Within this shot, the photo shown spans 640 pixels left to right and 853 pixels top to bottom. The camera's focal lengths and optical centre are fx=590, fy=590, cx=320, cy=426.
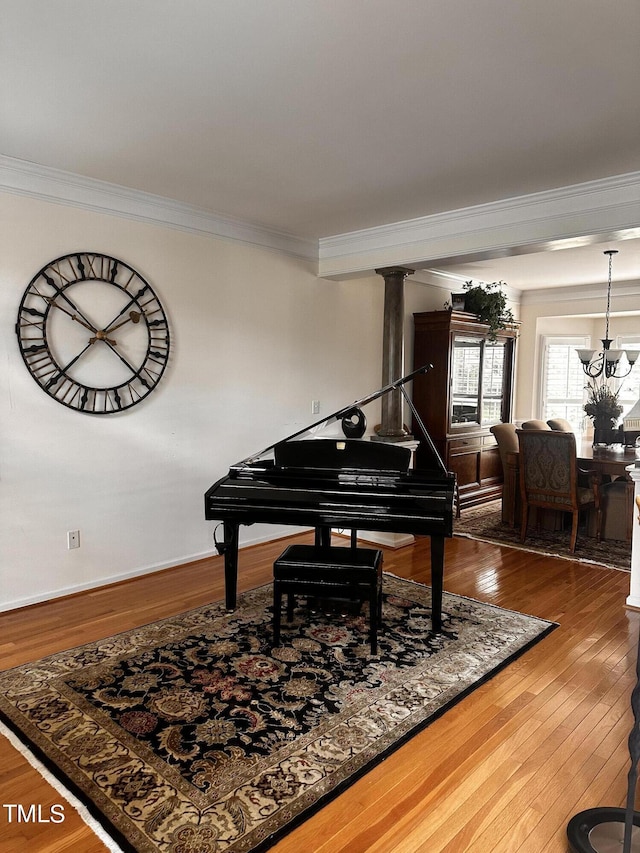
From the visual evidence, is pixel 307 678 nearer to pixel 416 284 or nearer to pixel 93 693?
pixel 93 693

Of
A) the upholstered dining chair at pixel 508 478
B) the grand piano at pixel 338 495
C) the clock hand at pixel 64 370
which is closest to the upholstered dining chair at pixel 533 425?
the upholstered dining chair at pixel 508 478

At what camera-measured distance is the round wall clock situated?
3.47 m

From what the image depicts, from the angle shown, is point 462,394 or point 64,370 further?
point 462,394

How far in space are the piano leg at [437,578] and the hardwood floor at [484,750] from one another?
1.47ft

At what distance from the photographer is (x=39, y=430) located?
11.6 feet

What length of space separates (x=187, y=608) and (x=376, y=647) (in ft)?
3.99

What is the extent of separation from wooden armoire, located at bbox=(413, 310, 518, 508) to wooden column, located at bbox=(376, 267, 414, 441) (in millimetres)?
1080

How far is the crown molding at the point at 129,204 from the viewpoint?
10.9 ft

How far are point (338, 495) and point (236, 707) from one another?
1194mm

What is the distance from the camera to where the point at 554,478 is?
4.82 m

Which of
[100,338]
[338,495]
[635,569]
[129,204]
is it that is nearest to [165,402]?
[100,338]

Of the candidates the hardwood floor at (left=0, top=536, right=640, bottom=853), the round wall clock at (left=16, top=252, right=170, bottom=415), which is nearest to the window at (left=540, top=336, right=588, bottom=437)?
the hardwood floor at (left=0, top=536, right=640, bottom=853)

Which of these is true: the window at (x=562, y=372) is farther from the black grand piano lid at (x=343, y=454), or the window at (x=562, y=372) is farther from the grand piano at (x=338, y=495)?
the grand piano at (x=338, y=495)

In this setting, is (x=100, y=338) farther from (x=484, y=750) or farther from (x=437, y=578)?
(x=484, y=750)
